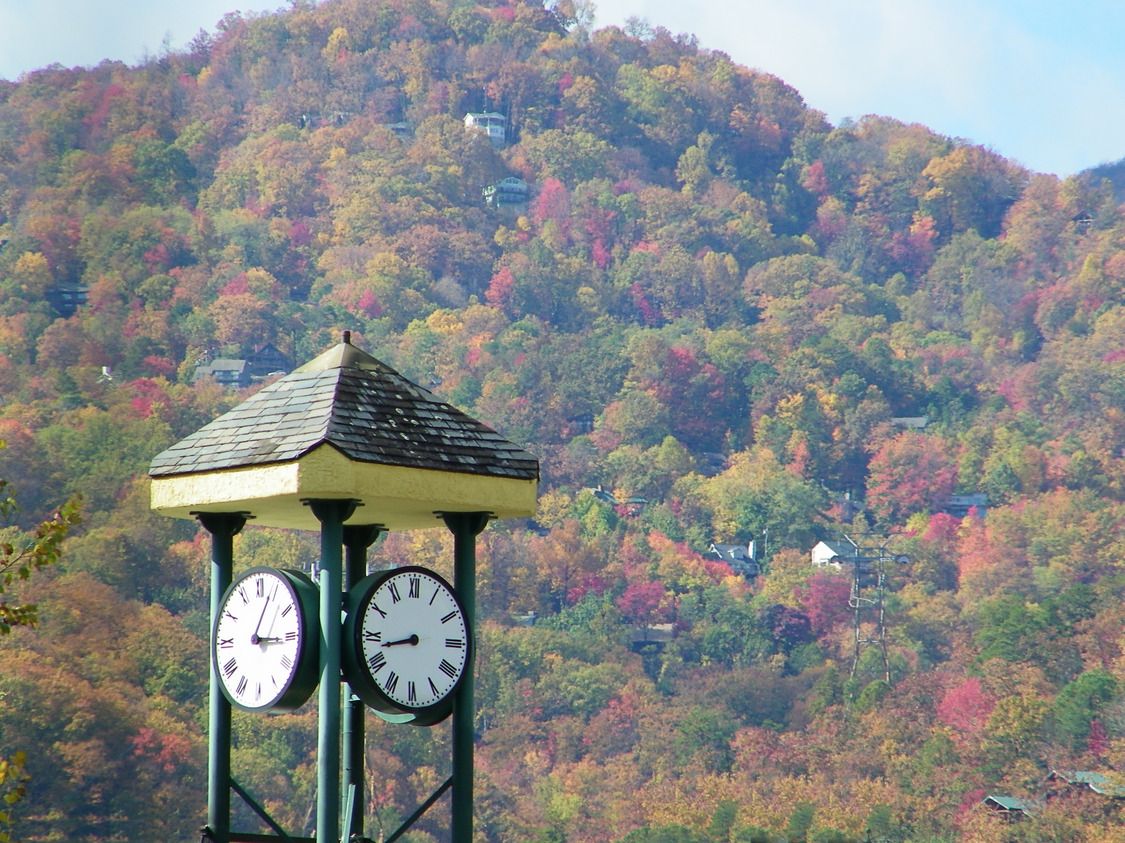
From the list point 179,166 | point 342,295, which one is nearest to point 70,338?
point 342,295

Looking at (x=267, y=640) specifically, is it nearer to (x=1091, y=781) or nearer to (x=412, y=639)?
(x=412, y=639)

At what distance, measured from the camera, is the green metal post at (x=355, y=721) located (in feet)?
31.9

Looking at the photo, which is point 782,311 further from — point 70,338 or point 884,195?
point 70,338

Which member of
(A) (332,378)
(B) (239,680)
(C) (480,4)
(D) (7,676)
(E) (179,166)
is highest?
(C) (480,4)

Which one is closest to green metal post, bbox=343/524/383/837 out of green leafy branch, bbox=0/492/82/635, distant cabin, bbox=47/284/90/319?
green leafy branch, bbox=0/492/82/635

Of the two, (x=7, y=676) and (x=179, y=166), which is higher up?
(x=179, y=166)

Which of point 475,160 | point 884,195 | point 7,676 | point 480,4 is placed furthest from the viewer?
point 480,4

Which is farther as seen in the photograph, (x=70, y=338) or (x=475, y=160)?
(x=475, y=160)

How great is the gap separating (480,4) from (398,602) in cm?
18154

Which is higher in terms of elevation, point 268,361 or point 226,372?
point 268,361

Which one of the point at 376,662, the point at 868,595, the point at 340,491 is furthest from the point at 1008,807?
the point at 340,491

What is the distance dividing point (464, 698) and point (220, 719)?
3.85 feet

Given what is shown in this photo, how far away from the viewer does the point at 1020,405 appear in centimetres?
13600

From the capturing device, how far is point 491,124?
17338cm
